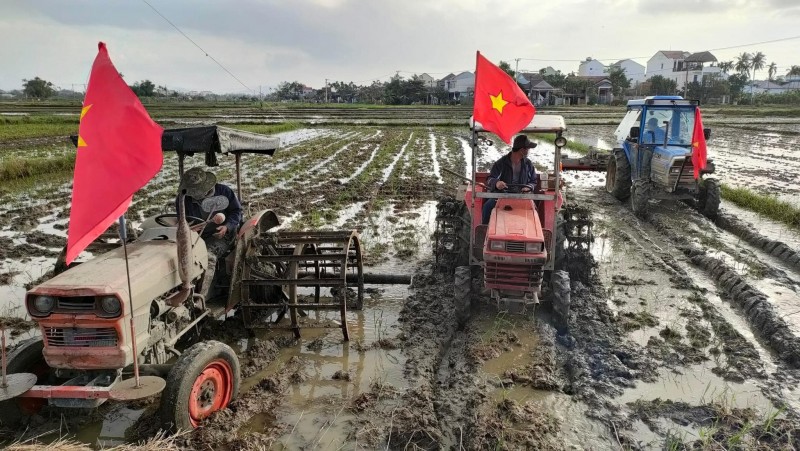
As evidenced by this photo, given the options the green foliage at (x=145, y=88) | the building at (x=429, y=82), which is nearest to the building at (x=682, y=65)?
the building at (x=429, y=82)

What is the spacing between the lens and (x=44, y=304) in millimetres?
3279

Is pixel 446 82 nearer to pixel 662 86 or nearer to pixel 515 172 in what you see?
pixel 662 86

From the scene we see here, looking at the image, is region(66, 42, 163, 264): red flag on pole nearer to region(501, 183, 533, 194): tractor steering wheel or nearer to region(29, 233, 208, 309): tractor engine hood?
region(29, 233, 208, 309): tractor engine hood

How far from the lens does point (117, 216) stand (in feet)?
9.64

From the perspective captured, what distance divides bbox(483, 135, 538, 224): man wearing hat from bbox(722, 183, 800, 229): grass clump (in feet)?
19.2

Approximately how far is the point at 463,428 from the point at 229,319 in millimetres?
2897

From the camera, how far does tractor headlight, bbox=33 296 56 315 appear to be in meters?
3.27

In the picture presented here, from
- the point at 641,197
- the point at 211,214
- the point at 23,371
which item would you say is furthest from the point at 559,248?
the point at 641,197

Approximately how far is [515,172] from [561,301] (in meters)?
1.71

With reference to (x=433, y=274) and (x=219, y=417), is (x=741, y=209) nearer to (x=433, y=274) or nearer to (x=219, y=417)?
(x=433, y=274)

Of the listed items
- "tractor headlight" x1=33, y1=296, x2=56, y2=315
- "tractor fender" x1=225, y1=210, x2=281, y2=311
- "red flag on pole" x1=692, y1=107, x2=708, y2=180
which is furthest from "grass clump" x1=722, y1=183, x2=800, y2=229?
"tractor headlight" x1=33, y1=296, x2=56, y2=315

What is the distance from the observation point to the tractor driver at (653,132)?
35.3 ft

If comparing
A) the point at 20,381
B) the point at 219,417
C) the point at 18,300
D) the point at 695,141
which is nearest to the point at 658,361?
the point at 219,417

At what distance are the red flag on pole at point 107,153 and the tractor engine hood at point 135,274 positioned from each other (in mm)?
406
